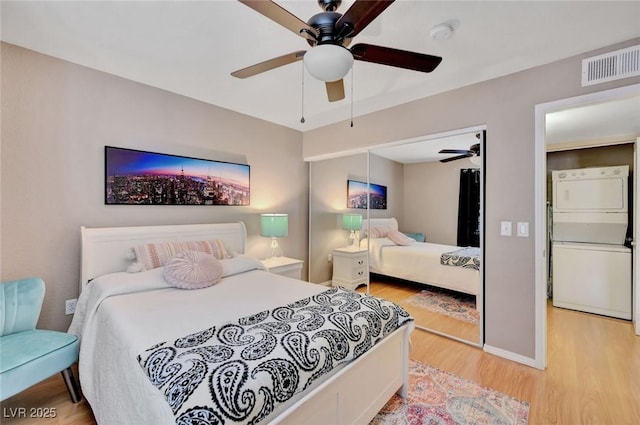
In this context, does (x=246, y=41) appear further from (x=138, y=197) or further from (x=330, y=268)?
(x=330, y=268)

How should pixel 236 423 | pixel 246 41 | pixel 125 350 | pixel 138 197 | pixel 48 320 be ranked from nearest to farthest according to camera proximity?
pixel 236 423 → pixel 125 350 → pixel 246 41 → pixel 48 320 → pixel 138 197

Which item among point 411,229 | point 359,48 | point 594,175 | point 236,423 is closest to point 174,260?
point 236,423

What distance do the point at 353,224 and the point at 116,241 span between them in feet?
8.35

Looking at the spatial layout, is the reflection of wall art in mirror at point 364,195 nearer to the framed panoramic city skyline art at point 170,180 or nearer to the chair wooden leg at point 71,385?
the framed panoramic city skyline art at point 170,180

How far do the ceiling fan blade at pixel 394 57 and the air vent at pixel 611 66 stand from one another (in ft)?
4.49

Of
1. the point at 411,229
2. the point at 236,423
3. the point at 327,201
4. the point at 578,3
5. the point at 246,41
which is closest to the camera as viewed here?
the point at 236,423

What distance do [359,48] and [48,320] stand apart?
124 inches

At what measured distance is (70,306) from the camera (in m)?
2.39

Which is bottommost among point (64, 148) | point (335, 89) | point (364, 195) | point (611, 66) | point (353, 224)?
point (353, 224)

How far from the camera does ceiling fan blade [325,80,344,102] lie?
1913mm

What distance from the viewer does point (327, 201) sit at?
13.3ft

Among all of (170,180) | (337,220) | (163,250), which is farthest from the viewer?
(337,220)

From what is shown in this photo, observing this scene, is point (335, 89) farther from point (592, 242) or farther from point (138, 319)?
point (592, 242)

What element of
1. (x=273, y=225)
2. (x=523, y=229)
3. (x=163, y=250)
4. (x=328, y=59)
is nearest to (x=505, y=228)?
(x=523, y=229)
